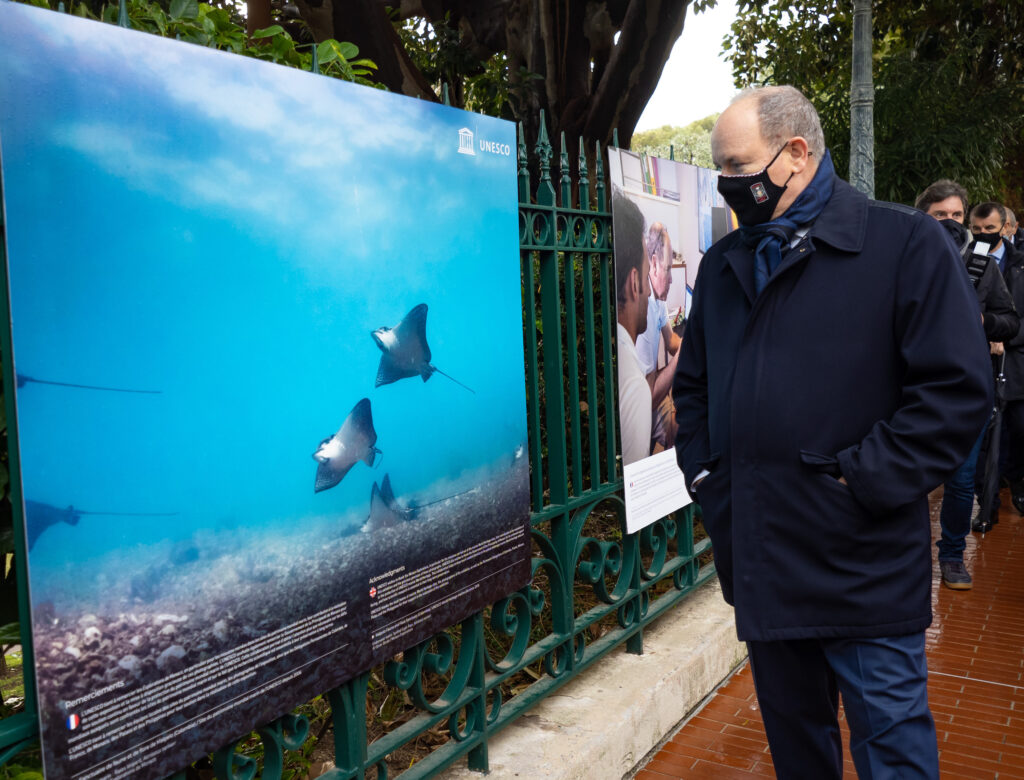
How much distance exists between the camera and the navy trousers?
235 centimetres

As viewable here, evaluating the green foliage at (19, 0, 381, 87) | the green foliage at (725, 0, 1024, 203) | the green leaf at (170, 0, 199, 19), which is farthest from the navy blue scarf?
the green foliage at (725, 0, 1024, 203)

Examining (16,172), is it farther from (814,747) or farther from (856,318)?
(814,747)

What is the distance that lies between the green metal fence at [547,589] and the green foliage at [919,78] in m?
8.30

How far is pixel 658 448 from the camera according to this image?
14.4 ft

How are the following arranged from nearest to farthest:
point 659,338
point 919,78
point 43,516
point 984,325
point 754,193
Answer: point 43,516, point 754,193, point 659,338, point 984,325, point 919,78

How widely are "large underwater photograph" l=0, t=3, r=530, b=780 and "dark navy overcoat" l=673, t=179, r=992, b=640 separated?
35.6 inches

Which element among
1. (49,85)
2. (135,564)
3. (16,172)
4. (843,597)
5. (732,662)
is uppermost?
(49,85)

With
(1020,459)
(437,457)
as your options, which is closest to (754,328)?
(437,457)

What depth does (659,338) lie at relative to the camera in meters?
4.33

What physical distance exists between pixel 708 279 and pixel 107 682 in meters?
1.80

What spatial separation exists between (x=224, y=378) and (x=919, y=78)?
12.0 meters

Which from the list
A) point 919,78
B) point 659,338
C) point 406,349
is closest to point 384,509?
point 406,349

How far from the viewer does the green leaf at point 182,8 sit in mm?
2283

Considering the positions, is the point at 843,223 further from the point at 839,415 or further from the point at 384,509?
the point at 384,509
